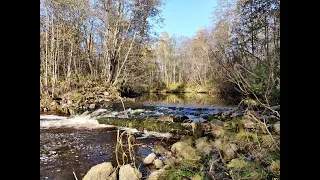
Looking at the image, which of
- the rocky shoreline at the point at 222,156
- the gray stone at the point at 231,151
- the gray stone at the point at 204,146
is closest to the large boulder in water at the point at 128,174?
the rocky shoreline at the point at 222,156

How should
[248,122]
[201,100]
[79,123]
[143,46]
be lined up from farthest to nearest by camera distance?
[201,100]
[143,46]
[79,123]
[248,122]

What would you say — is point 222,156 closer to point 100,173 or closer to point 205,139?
point 205,139

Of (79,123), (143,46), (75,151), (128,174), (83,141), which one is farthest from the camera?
(143,46)

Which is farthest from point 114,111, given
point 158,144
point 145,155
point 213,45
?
point 213,45

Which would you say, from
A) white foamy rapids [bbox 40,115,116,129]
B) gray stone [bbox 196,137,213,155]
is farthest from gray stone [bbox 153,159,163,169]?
white foamy rapids [bbox 40,115,116,129]

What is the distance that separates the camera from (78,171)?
2051 millimetres

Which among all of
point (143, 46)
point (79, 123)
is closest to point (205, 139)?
point (79, 123)

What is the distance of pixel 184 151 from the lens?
2340mm

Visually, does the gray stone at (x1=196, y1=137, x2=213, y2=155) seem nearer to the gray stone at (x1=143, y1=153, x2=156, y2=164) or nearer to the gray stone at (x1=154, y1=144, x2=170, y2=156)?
the gray stone at (x1=154, y1=144, x2=170, y2=156)

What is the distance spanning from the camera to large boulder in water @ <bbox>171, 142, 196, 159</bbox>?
2.23m

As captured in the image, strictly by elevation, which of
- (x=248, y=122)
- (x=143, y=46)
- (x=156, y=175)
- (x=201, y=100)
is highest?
(x=143, y=46)
